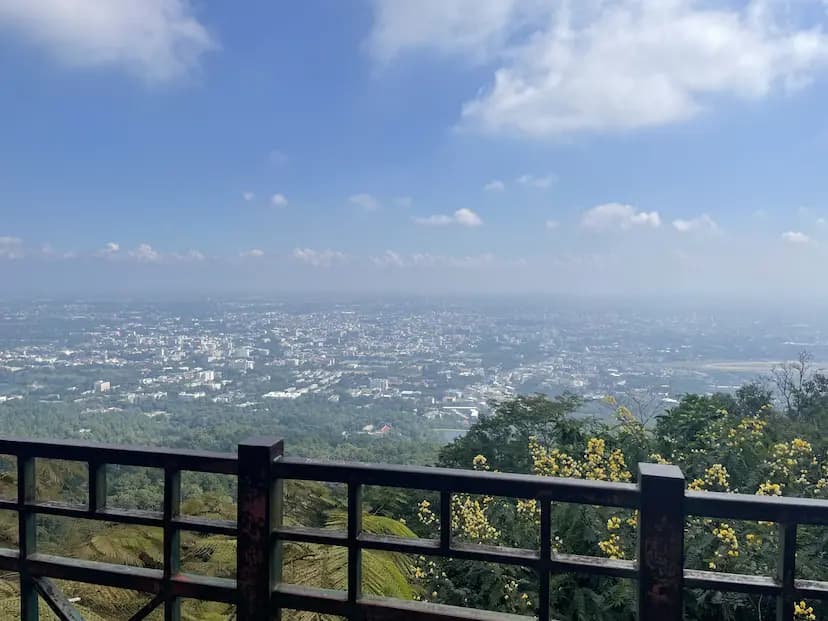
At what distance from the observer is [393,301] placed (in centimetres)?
5056

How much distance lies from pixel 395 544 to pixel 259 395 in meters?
23.3

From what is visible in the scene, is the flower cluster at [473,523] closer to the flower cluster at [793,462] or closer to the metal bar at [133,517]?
the flower cluster at [793,462]

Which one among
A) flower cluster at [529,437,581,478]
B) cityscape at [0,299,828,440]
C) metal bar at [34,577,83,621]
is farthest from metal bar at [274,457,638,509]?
cityscape at [0,299,828,440]

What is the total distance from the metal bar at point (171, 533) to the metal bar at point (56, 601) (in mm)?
368

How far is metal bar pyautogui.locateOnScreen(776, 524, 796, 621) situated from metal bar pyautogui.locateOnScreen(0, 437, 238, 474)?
1.68 metres

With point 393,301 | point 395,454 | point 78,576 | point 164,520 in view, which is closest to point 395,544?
point 164,520

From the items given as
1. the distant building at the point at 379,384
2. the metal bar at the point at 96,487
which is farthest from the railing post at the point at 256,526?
the distant building at the point at 379,384

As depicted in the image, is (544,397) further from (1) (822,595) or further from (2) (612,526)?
(1) (822,595)

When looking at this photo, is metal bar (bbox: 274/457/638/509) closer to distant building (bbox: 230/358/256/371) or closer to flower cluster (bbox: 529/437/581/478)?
flower cluster (bbox: 529/437/581/478)

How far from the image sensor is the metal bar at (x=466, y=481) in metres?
1.63

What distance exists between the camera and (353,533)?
70.2 inches

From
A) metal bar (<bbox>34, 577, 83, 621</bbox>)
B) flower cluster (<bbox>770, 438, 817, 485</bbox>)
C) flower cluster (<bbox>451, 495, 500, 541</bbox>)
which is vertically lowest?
flower cluster (<bbox>451, 495, 500, 541</bbox>)

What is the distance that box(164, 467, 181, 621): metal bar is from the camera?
1915 millimetres

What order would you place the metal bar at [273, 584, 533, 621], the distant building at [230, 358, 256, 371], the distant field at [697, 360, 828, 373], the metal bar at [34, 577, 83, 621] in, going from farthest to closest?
the distant building at [230, 358, 256, 371] < the distant field at [697, 360, 828, 373] < the metal bar at [34, 577, 83, 621] < the metal bar at [273, 584, 533, 621]
